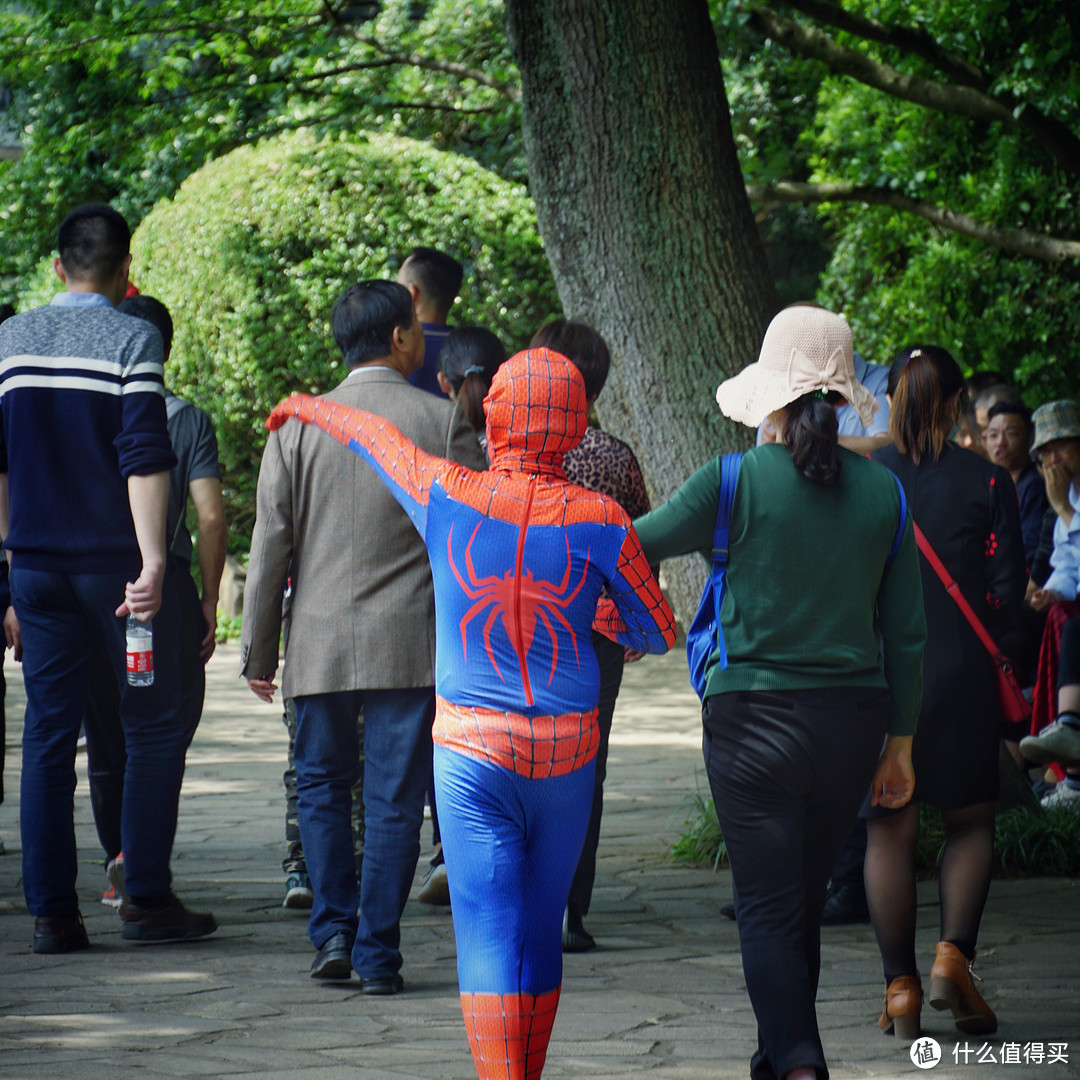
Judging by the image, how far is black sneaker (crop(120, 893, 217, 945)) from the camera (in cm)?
505

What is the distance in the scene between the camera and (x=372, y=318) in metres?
4.76

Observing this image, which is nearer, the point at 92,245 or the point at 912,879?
the point at 912,879

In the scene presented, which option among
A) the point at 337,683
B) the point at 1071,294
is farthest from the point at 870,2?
the point at 337,683

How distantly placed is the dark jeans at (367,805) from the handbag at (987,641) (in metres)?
1.46

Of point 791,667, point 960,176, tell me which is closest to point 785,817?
point 791,667

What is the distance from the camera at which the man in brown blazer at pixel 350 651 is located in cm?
453

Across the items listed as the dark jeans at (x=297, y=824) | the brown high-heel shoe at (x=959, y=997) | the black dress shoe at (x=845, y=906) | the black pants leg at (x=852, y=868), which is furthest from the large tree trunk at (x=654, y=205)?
the brown high-heel shoe at (x=959, y=997)

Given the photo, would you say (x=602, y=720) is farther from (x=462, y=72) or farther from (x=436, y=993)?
→ (x=462, y=72)

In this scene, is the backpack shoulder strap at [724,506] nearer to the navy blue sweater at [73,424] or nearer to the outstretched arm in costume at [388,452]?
the outstretched arm in costume at [388,452]

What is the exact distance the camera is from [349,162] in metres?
13.9

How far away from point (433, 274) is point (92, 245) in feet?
5.51

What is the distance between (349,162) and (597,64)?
781cm

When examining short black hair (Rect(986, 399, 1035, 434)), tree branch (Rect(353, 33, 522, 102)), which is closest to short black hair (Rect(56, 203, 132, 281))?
short black hair (Rect(986, 399, 1035, 434))

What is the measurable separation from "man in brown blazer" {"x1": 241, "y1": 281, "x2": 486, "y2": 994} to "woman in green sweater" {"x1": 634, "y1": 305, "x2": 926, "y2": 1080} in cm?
126
